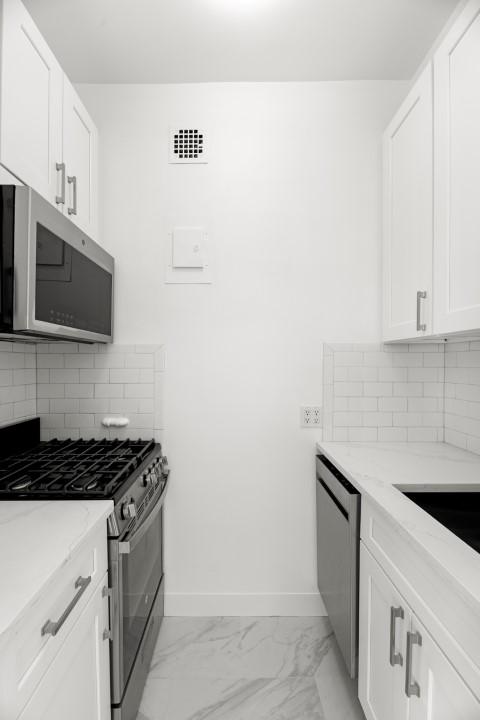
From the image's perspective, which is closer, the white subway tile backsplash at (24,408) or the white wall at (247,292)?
the white subway tile backsplash at (24,408)

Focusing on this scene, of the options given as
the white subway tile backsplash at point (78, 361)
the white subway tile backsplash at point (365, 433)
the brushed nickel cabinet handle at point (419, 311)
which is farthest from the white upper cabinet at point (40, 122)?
the white subway tile backsplash at point (365, 433)

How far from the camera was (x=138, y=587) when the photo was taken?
61.4 inches

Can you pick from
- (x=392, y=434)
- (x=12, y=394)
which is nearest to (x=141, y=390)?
(x=12, y=394)

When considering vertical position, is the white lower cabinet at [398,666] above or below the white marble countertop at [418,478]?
below

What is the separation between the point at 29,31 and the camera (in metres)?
1.31

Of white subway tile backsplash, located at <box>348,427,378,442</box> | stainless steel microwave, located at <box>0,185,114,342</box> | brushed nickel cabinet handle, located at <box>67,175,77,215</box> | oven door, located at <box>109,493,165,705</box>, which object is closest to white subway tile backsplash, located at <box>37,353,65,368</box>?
stainless steel microwave, located at <box>0,185,114,342</box>

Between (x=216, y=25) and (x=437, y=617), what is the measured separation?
2116mm

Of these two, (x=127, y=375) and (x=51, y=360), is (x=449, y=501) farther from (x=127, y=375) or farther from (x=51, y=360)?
(x=51, y=360)

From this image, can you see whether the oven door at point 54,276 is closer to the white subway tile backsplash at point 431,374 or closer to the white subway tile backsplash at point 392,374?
the white subway tile backsplash at point 392,374

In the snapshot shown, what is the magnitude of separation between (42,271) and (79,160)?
2.62ft

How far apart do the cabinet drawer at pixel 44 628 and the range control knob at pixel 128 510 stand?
17cm

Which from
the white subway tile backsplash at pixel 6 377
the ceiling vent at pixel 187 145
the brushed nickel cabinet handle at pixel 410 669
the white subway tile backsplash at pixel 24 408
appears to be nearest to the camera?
the brushed nickel cabinet handle at pixel 410 669

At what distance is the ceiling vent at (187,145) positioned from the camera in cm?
214

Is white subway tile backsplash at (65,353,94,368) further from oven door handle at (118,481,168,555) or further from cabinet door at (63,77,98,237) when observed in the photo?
oven door handle at (118,481,168,555)
